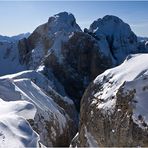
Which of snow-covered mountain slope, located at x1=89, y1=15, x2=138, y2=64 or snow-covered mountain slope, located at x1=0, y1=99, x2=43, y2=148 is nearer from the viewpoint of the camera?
snow-covered mountain slope, located at x1=0, y1=99, x2=43, y2=148

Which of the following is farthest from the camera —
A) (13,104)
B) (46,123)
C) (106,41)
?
(106,41)

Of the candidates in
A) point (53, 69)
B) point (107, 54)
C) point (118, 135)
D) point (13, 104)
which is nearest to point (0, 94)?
point (13, 104)

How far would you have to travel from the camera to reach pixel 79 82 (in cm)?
9556

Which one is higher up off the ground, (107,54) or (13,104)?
(13,104)

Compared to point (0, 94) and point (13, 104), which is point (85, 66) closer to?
point (0, 94)

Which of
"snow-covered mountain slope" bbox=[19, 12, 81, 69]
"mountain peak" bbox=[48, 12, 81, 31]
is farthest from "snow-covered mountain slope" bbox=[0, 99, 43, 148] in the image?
"mountain peak" bbox=[48, 12, 81, 31]

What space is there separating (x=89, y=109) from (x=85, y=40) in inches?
2649

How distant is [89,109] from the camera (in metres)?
32.4

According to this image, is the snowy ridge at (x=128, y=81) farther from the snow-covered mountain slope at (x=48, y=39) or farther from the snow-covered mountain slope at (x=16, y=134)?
the snow-covered mountain slope at (x=48, y=39)

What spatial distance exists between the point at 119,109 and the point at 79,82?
6728cm

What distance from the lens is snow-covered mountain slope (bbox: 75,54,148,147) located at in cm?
2638

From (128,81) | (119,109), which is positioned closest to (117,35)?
(128,81)

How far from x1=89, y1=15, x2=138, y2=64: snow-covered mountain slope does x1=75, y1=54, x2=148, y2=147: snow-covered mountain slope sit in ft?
246

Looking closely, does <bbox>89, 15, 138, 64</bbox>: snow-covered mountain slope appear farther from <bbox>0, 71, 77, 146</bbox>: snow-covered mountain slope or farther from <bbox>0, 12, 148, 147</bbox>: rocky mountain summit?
<bbox>0, 71, 77, 146</bbox>: snow-covered mountain slope
